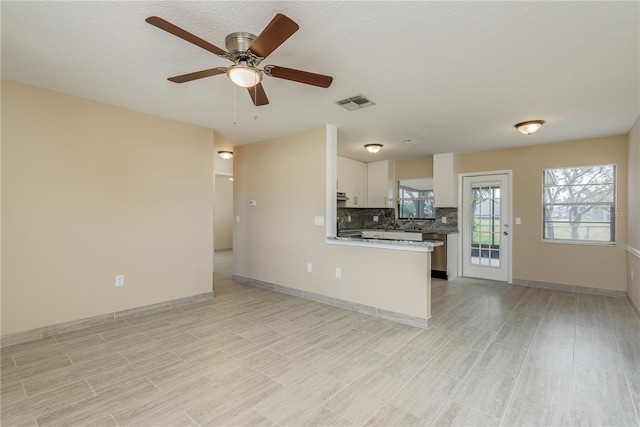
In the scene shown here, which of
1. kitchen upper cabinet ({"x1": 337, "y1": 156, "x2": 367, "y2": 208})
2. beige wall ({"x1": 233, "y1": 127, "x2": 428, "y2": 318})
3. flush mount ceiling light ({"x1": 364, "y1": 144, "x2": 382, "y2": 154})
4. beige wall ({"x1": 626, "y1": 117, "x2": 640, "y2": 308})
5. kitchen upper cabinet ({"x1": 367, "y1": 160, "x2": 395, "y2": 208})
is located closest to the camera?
beige wall ({"x1": 233, "y1": 127, "x2": 428, "y2": 318})

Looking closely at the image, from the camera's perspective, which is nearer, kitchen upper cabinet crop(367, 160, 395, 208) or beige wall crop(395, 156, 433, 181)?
beige wall crop(395, 156, 433, 181)

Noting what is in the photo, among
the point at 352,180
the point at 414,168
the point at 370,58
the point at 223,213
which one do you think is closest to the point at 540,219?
the point at 414,168

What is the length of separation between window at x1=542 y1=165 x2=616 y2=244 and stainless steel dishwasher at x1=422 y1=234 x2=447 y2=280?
1612 mm

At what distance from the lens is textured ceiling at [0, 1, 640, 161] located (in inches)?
72.7

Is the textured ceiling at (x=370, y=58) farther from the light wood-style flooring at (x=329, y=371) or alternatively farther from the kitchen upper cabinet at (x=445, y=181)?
the light wood-style flooring at (x=329, y=371)

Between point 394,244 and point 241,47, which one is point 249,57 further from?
point 394,244

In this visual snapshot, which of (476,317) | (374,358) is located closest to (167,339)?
(374,358)

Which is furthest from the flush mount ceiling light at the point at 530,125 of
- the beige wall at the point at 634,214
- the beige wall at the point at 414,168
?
the beige wall at the point at 414,168

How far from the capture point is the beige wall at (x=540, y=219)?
4.53 metres

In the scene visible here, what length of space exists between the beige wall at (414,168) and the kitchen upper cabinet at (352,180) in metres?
0.80

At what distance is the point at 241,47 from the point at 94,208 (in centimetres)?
260

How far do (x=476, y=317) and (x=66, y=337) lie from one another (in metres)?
4.51

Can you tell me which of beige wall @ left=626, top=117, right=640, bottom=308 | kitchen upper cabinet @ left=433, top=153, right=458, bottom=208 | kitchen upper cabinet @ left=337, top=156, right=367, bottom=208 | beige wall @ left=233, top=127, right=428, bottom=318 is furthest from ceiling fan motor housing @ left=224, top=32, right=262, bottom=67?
kitchen upper cabinet @ left=433, top=153, right=458, bottom=208

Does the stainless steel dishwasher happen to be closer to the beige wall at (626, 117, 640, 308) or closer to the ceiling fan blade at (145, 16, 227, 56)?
the beige wall at (626, 117, 640, 308)
